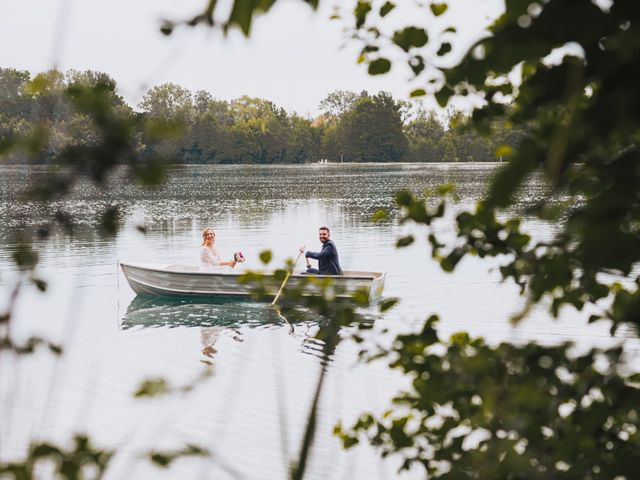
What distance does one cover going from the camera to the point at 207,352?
53.2 ft

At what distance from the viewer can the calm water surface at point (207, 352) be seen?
7.49ft

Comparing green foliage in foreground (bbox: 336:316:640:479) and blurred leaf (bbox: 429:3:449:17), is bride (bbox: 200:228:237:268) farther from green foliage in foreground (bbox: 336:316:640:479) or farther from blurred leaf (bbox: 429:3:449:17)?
green foliage in foreground (bbox: 336:316:640:479)

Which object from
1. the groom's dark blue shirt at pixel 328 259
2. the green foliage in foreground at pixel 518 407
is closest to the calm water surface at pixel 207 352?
the green foliage in foreground at pixel 518 407

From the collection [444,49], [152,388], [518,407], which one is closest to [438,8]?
[444,49]

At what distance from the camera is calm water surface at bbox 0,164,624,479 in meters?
2.28

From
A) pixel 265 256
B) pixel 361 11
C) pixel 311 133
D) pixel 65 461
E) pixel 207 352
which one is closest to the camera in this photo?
pixel 65 461

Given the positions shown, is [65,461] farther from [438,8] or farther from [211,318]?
[211,318]

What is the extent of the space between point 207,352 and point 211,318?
3.02 m

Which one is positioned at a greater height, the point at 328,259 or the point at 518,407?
the point at 518,407

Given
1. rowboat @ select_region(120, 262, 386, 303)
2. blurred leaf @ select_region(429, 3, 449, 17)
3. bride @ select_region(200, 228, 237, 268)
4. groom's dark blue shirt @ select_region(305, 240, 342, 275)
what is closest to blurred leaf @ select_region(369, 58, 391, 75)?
blurred leaf @ select_region(429, 3, 449, 17)

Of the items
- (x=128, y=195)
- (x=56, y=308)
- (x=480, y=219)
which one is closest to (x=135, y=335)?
(x=56, y=308)

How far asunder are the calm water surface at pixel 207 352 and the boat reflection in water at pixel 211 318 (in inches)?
1.9

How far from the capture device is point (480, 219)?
302cm

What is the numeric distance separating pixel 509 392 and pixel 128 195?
69392mm
